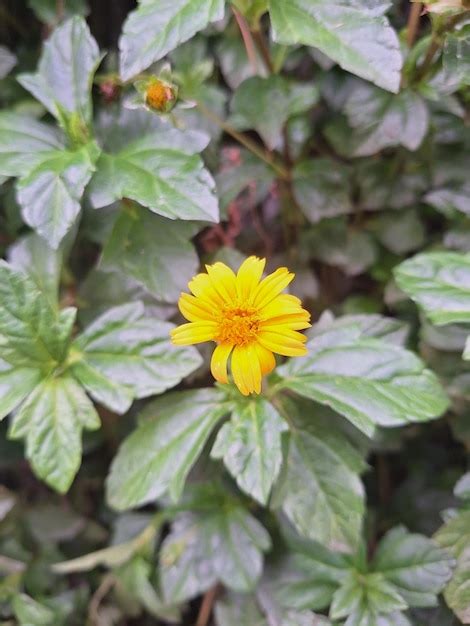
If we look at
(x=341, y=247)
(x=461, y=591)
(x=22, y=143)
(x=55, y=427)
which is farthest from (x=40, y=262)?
(x=461, y=591)

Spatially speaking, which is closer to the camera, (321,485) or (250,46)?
(321,485)

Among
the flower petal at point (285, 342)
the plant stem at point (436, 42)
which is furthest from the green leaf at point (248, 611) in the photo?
the plant stem at point (436, 42)

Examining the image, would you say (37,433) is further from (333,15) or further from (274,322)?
(333,15)

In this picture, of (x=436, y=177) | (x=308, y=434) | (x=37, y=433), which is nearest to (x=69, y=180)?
(x=37, y=433)

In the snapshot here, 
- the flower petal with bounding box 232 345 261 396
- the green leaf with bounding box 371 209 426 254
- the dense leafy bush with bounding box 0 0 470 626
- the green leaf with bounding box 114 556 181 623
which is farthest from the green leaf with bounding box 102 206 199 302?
the green leaf with bounding box 114 556 181 623

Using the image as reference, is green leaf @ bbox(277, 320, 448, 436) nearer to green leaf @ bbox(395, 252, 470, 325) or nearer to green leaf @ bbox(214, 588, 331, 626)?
green leaf @ bbox(395, 252, 470, 325)

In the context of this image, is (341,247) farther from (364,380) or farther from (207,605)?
(207,605)
